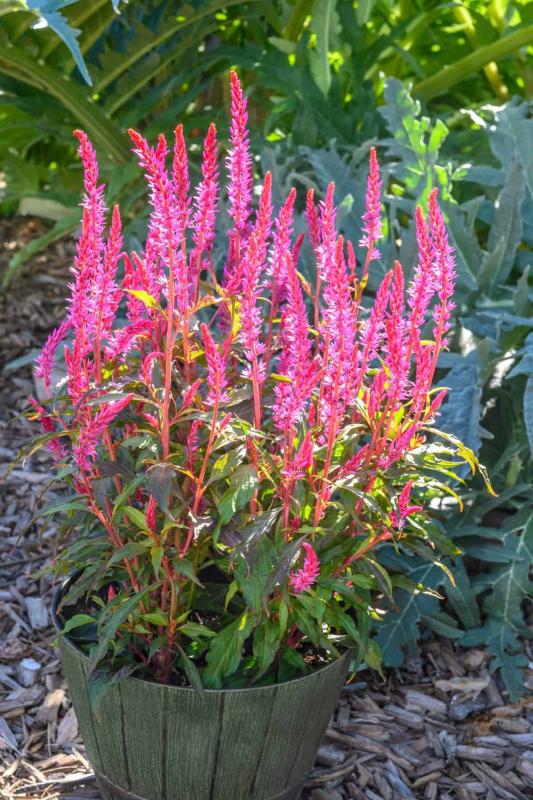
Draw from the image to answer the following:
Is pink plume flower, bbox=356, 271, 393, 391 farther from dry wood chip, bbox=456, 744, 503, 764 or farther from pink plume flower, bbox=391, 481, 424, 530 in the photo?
dry wood chip, bbox=456, 744, 503, 764

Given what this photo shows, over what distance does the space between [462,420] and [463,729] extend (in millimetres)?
648

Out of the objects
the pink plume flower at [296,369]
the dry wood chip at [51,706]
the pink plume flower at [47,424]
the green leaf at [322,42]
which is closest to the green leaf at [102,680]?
the pink plume flower at [47,424]

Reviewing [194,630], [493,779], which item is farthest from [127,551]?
[493,779]

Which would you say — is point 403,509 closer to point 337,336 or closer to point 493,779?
point 337,336

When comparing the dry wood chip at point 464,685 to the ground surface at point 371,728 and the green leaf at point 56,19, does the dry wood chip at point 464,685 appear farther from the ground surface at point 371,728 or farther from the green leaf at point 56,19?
the green leaf at point 56,19

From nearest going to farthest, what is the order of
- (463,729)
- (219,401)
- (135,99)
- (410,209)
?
(219,401), (463,729), (410,209), (135,99)

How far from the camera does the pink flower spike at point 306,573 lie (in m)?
1.45

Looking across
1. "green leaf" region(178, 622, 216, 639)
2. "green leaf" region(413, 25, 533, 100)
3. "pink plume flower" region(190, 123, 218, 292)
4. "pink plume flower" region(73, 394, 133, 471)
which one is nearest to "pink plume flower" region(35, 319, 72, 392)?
"pink plume flower" region(73, 394, 133, 471)

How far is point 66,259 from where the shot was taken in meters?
4.17

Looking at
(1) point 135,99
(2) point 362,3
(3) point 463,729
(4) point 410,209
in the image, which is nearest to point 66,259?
(1) point 135,99

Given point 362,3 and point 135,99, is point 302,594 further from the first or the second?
point 135,99

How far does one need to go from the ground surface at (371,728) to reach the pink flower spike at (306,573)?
0.46m

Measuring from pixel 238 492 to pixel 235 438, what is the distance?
0.08 m

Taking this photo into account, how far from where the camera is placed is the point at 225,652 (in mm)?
1571
